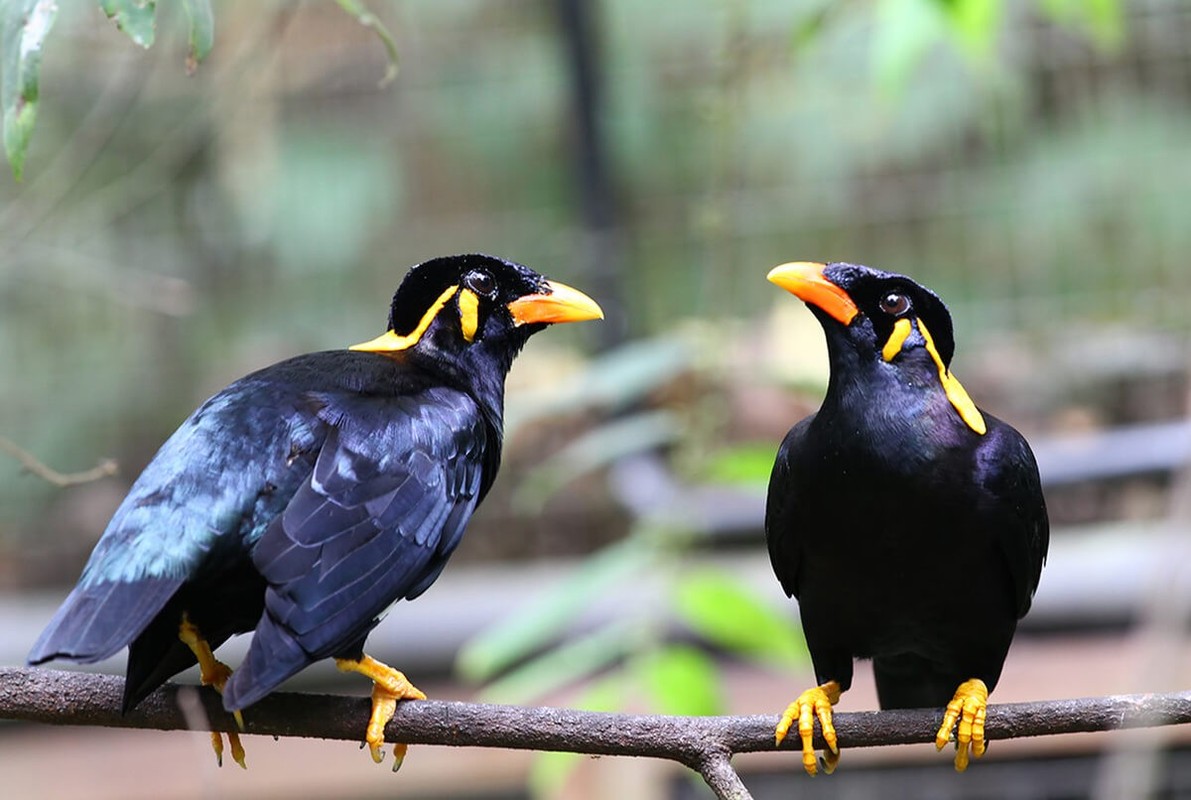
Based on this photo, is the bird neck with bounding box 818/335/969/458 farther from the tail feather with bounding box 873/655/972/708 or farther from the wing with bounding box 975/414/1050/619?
the tail feather with bounding box 873/655/972/708

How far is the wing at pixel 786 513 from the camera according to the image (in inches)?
98.9

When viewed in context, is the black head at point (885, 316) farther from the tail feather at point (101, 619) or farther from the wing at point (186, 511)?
the tail feather at point (101, 619)

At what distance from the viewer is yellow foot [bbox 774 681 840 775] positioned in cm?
233

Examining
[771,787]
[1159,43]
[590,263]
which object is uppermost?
[1159,43]

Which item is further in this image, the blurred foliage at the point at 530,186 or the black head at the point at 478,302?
the blurred foliage at the point at 530,186

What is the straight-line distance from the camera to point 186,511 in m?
2.21

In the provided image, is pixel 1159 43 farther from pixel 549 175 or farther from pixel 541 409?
pixel 541 409

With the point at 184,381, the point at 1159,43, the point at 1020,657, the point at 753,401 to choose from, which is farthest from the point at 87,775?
the point at 1159,43

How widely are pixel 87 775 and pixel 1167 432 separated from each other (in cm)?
338

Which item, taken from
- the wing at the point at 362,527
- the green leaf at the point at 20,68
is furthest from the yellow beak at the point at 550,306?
the green leaf at the point at 20,68

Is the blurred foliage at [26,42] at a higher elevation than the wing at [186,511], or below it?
higher

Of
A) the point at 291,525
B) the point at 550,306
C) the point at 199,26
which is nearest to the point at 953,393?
the point at 550,306

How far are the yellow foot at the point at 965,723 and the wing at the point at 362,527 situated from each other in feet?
2.55

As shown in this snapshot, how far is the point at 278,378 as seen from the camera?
8.04ft
